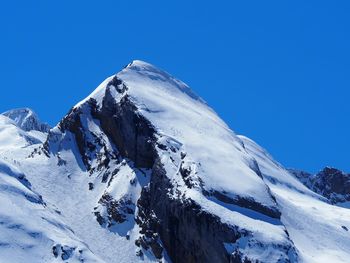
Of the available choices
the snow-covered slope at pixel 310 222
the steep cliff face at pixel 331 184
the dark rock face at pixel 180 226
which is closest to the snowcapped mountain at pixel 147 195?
the dark rock face at pixel 180 226

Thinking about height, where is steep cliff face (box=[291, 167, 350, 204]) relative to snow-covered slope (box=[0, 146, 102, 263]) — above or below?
above

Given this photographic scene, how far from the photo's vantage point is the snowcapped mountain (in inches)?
3278

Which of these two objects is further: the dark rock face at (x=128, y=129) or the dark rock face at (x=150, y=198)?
the dark rock face at (x=128, y=129)

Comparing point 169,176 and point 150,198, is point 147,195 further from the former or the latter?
point 169,176

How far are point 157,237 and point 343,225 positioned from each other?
1333 inches

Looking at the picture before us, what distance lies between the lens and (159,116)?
105 meters

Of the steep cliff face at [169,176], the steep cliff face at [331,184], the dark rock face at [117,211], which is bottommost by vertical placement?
the dark rock face at [117,211]

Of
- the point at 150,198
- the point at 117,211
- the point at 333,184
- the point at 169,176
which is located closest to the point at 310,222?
the point at 169,176

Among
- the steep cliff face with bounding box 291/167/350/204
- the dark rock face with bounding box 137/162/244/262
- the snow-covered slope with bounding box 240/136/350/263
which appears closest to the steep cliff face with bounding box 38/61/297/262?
the dark rock face with bounding box 137/162/244/262

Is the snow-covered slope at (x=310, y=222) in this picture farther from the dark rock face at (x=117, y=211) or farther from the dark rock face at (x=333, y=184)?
the dark rock face at (x=333, y=184)

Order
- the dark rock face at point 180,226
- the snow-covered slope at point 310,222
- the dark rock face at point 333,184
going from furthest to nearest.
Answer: the dark rock face at point 333,184, the snow-covered slope at point 310,222, the dark rock face at point 180,226

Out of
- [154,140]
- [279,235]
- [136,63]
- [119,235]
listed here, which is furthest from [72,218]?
[136,63]

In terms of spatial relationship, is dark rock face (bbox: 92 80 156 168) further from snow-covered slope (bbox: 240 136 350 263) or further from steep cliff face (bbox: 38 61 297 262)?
snow-covered slope (bbox: 240 136 350 263)

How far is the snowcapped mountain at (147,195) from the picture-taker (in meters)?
83.2
